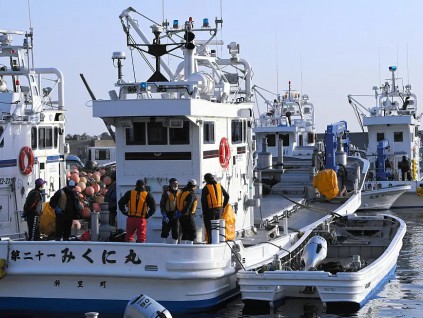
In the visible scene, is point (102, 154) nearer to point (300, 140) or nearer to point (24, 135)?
point (300, 140)

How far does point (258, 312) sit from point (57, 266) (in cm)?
323

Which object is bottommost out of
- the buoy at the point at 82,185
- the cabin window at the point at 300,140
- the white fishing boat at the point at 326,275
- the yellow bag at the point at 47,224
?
the white fishing boat at the point at 326,275

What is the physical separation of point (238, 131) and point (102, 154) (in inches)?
994

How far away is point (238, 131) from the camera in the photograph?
19062 millimetres

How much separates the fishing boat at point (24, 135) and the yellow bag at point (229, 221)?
5.43 m

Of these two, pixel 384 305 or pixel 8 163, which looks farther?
pixel 8 163

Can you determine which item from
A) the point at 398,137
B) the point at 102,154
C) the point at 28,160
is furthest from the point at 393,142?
the point at 28,160

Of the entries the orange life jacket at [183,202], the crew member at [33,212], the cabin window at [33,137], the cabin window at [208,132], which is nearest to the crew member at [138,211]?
the orange life jacket at [183,202]

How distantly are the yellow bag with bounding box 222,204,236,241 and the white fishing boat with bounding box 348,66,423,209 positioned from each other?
64.7ft

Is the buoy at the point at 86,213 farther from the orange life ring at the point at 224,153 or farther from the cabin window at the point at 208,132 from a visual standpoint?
the cabin window at the point at 208,132

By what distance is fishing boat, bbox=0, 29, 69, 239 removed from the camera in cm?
2041

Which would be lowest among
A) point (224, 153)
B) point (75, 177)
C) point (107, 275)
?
point (107, 275)

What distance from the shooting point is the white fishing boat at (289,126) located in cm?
3978

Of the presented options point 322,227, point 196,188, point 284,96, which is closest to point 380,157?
point 284,96
